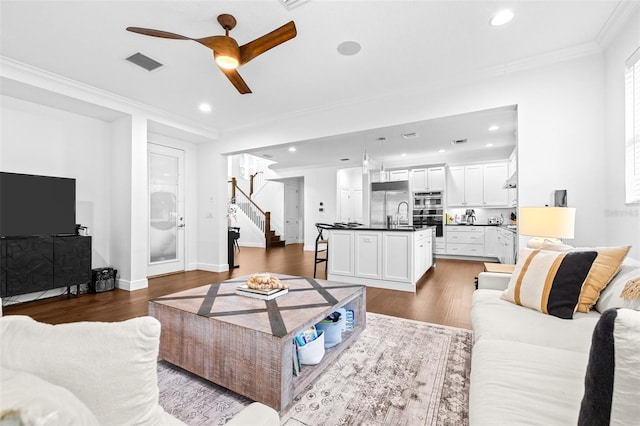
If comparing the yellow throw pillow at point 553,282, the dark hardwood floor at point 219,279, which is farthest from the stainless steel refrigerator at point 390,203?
the yellow throw pillow at point 553,282

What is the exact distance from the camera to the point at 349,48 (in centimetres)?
297

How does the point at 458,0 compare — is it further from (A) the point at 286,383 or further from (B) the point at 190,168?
(B) the point at 190,168

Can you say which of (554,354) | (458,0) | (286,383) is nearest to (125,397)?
(286,383)

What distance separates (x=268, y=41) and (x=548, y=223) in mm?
2886

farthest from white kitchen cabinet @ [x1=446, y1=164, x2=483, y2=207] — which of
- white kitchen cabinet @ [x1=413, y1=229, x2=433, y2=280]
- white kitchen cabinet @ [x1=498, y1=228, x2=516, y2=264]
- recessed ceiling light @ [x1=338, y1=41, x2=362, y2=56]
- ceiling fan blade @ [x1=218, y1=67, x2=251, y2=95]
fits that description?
ceiling fan blade @ [x1=218, y1=67, x2=251, y2=95]

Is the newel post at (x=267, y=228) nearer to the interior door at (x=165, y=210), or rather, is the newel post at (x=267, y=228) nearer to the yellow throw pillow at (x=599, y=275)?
the interior door at (x=165, y=210)

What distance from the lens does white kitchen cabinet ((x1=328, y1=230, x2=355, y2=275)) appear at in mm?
4574

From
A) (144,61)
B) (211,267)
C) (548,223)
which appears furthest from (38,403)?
(211,267)

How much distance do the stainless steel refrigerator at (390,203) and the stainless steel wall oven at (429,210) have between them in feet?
0.73

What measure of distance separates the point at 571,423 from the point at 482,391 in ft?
0.86

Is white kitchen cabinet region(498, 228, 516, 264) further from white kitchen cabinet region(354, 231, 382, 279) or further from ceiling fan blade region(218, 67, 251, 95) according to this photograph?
ceiling fan blade region(218, 67, 251, 95)

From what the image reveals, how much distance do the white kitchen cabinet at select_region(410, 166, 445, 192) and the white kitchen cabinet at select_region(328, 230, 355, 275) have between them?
3968mm

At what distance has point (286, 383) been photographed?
1.57 metres

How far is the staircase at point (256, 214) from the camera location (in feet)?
32.6
